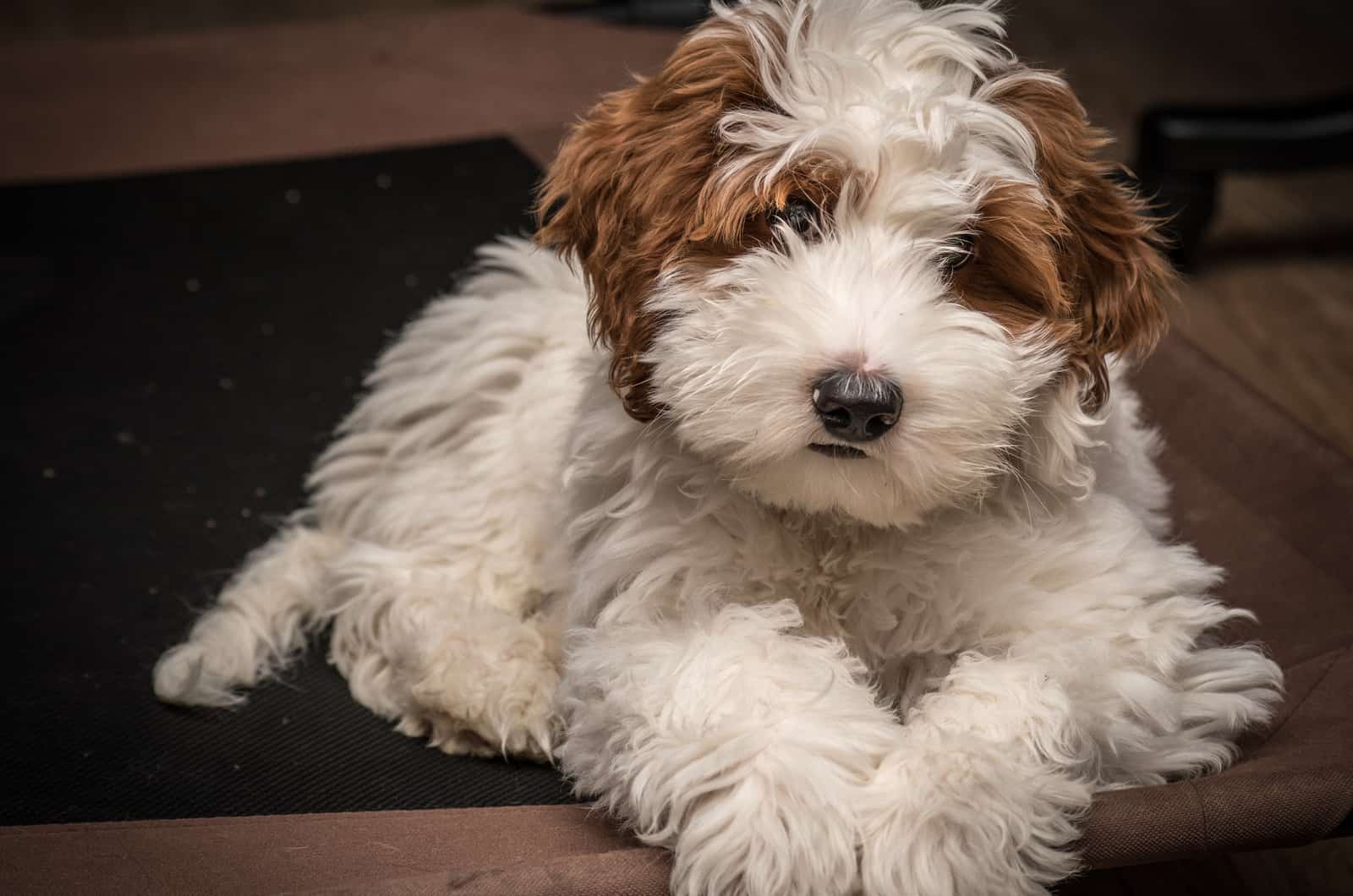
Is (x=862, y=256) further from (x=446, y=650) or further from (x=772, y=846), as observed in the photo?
(x=446, y=650)

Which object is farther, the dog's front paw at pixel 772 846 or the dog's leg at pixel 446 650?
the dog's leg at pixel 446 650

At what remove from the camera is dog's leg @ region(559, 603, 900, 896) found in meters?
1.19

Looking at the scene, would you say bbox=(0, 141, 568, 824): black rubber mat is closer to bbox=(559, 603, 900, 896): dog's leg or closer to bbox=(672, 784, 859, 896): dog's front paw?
bbox=(559, 603, 900, 896): dog's leg

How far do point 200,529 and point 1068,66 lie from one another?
11.2 feet

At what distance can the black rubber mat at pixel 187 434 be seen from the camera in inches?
65.3

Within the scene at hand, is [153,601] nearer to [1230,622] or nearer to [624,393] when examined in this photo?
[624,393]

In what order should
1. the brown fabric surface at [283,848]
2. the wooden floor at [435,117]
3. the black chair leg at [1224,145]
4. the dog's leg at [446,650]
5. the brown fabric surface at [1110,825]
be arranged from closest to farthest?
the brown fabric surface at [1110,825] < the brown fabric surface at [283,848] < the dog's leg at [446,650] < the wooden floor at [435,117] < the black chair leg at [1224,145]

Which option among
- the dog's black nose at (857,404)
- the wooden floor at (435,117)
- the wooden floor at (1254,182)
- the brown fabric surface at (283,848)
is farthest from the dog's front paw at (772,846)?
the wooden floor at (435,117)

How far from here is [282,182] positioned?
2.92 metres

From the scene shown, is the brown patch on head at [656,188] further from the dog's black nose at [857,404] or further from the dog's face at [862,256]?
the dog's black nose at [857,404]

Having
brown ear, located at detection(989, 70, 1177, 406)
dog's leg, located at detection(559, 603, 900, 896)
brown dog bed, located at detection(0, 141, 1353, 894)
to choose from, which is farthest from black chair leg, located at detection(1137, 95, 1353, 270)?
dog's leg, located at detection(559, 603, 900, 896)

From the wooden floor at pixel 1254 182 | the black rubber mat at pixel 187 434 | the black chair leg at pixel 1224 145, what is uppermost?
the black chair leg at pixel 1224 145

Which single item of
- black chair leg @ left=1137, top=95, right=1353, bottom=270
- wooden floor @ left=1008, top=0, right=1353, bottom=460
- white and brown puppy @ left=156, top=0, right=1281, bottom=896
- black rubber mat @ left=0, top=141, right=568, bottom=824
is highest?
white and brown puppy @ left=156, top=0, right=1281, bottom=896

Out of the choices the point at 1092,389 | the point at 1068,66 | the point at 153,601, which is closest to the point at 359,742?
the point at 153,601
